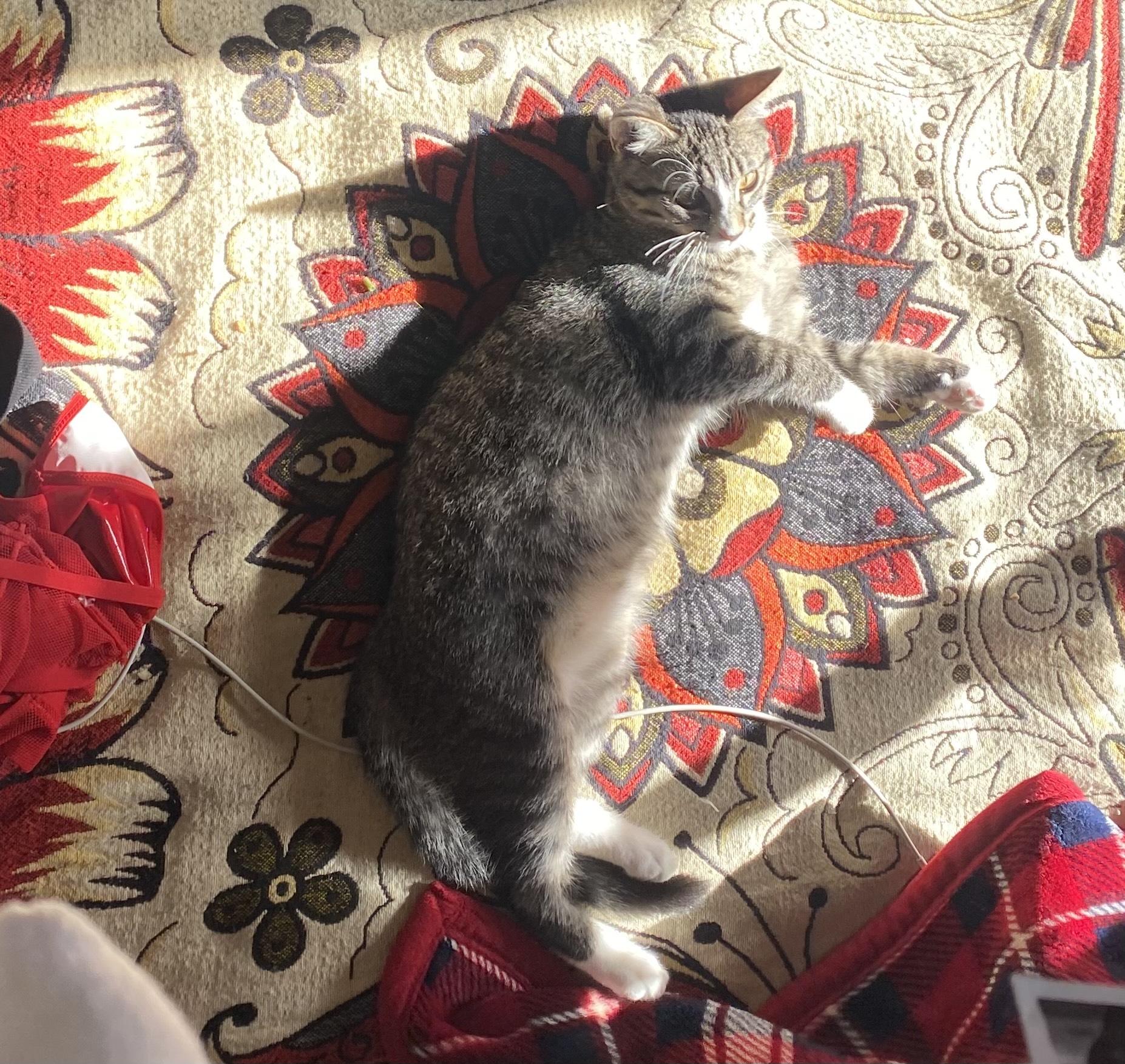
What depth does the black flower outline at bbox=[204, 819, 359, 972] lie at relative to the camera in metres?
1.10

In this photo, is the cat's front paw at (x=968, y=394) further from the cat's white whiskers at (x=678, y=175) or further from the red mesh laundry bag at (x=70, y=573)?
the red mesh laundry bag at (x=70, y=573)

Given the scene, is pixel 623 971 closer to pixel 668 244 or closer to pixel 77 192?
pixel 668 244

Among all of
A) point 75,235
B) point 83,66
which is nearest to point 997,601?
point 75,235

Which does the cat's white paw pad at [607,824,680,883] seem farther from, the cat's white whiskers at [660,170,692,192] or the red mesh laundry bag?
the cat's white whiskers at [660,170,692,192]

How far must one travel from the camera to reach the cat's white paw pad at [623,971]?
41.8 inches

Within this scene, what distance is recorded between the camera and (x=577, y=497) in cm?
108

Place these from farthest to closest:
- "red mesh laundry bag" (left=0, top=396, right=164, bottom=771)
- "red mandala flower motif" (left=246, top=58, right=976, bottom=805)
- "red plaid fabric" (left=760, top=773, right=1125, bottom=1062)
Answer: "red mandala flower motif" (left=246, top=58, right=976, bottom=805)
"red mesh laundry bag" (left=0, top=396, right=164, bottom=771)
"red plaid fabric" (left=760, top=773, right=1125, bottom=1062)

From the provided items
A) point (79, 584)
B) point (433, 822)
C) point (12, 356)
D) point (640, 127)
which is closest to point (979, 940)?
point (433, 822)

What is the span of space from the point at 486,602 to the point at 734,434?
482mm

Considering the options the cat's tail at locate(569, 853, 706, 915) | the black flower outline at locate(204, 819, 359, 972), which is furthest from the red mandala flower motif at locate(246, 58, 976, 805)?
the black flower outline at locate(204, 819, 359, 972)

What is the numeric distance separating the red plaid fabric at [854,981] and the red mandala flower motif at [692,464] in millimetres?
253

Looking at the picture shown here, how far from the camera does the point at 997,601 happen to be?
1193mm

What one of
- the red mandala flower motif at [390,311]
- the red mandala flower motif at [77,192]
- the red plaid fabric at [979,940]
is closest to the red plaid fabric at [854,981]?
the red plaid fabric at [979,940]

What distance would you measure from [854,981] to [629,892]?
300 millimetres
